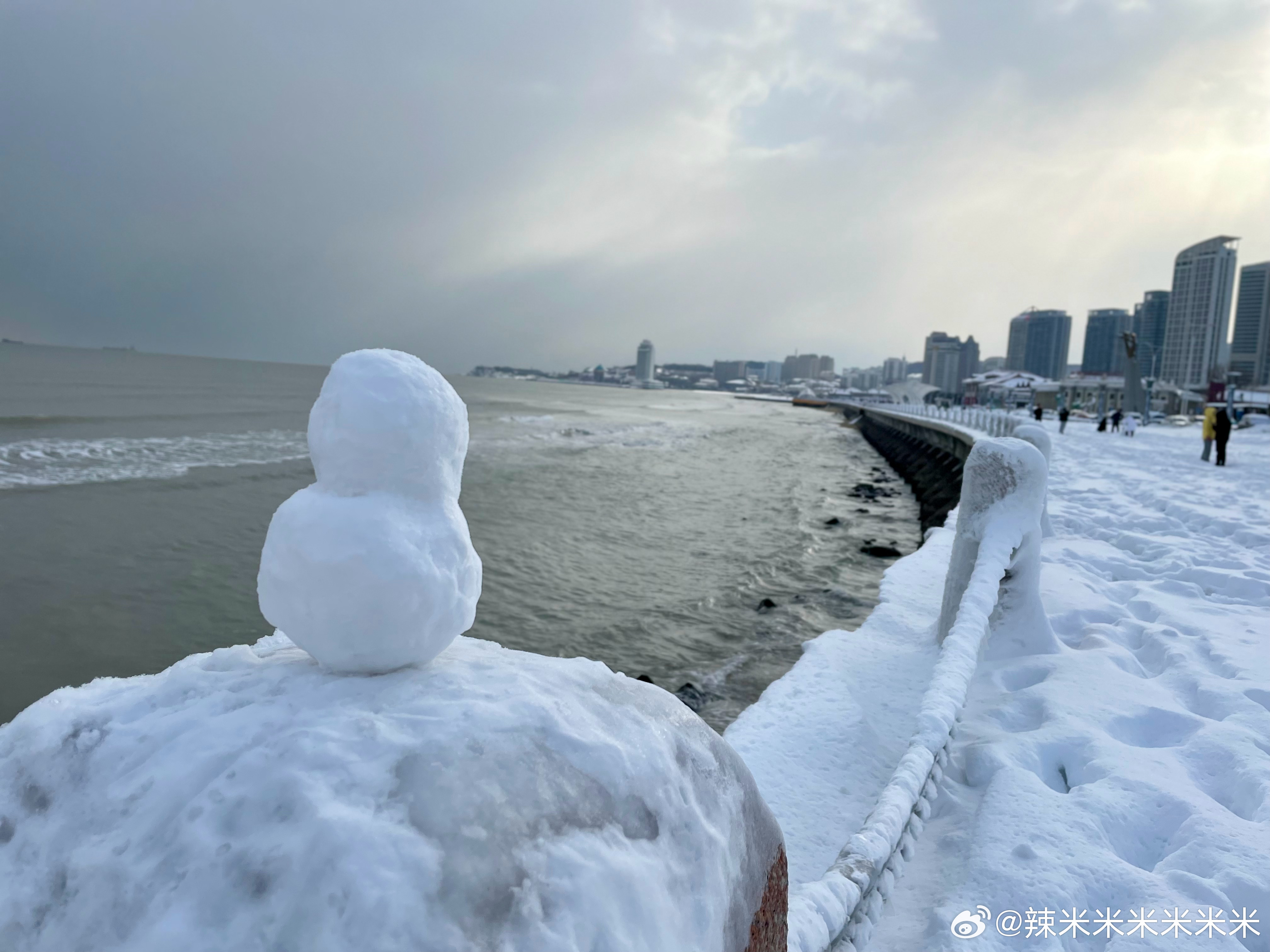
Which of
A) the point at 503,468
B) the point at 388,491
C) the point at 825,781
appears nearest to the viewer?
the point at 388,491

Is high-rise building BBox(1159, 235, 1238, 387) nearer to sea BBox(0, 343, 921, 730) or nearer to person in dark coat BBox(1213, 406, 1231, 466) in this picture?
person in dark coat BBox(1213, 406, 1231, 466)

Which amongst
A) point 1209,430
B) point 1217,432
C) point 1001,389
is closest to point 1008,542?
point 1217,432

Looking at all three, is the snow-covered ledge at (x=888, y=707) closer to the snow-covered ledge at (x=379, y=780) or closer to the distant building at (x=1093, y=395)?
the snow-covered ledge at (x=379, y=780)

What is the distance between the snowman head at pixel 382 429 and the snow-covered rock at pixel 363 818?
424 millimetres

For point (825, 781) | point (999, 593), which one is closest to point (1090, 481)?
point (999, 593)

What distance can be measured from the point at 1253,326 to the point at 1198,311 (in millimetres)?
22824

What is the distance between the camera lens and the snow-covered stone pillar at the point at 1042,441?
7.35 meters

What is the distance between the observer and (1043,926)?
7.13 ft

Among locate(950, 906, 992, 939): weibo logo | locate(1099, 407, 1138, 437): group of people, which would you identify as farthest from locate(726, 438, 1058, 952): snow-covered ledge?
locate(1099, 407, 1138, 437): group of people

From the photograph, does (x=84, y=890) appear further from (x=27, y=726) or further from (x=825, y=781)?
(x=825, y=781)

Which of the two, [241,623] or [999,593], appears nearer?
[999,593]

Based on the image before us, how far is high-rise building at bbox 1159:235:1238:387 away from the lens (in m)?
85.5

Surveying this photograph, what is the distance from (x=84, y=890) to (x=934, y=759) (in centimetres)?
Answer: 249

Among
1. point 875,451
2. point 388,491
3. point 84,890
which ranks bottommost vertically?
point 875,451
